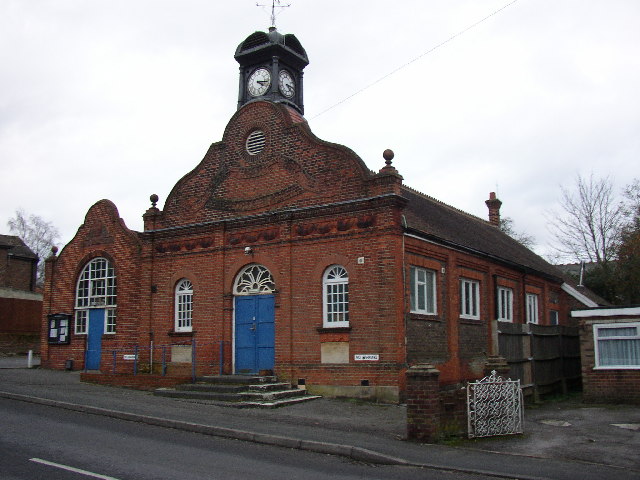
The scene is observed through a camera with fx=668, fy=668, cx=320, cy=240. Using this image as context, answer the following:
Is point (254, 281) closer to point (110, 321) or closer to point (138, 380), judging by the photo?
point (138, 380)

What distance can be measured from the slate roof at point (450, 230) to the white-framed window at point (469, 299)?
39.7 inches

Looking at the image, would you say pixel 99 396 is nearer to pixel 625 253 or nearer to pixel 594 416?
pixel 594 416

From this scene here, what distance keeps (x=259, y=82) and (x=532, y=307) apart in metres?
14.0

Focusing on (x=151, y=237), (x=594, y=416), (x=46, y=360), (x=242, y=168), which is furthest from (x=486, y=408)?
(x=46, y=360)

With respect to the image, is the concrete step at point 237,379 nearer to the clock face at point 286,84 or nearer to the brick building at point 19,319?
the clock face at point 286,84

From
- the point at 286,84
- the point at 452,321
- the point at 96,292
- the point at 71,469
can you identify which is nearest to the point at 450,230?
the point at 452,321

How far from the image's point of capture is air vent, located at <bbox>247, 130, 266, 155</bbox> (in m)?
20.2

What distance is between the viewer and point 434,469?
964cm

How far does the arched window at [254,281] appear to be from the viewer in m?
19.1

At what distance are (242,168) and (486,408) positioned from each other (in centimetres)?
1098

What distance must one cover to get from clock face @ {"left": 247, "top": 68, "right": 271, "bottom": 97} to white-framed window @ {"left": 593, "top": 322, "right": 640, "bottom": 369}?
12.3 metres

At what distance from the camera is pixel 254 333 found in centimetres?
1906

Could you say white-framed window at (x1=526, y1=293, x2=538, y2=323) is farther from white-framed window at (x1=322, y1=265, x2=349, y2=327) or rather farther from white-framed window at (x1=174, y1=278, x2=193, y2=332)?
white-framed window at (x1=174, y1=278, x2=193, y2=332)

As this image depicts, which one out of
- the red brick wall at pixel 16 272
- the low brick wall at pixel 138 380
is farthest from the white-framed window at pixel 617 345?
the red brick wall at pixel 16 272
